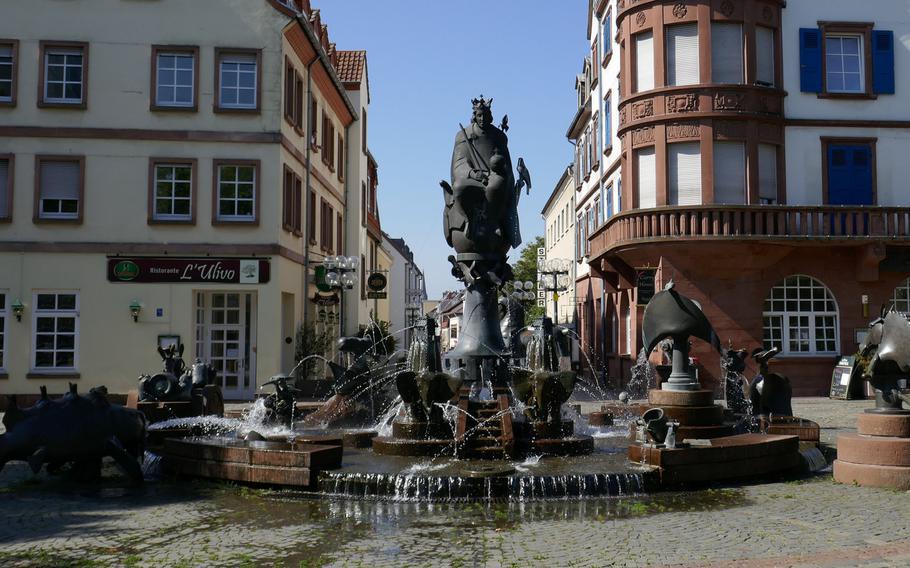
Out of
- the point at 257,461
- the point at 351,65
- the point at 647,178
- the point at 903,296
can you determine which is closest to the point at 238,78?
the point at 647,178

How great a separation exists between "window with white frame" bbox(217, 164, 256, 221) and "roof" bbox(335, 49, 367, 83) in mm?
16289

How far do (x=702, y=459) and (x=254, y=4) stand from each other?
20.0 meters

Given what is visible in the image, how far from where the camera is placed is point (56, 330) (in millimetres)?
24172

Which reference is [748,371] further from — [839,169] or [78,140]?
[78,140]

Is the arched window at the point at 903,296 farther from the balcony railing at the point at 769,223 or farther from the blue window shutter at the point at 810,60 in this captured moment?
the blue window shutter at the point at 810,60

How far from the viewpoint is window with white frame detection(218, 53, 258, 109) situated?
25.0 m

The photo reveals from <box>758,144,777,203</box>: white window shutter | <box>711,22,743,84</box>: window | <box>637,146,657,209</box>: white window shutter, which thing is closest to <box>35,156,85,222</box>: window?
<box>637,146,657,209</box>: white window shutter

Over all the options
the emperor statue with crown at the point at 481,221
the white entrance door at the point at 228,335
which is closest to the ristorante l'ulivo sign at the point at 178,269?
the white entrance door at the point at 228,335

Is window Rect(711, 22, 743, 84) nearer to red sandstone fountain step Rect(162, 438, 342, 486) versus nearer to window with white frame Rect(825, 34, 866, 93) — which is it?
window with white frame Rect(825, 34, 866, 93)

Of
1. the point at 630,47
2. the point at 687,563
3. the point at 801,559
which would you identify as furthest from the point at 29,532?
the point at 630,47

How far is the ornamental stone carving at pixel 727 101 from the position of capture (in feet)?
83.0

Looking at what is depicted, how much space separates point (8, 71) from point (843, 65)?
80.5ft

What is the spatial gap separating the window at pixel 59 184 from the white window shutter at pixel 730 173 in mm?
17842

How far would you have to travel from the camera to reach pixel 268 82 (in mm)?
25016
